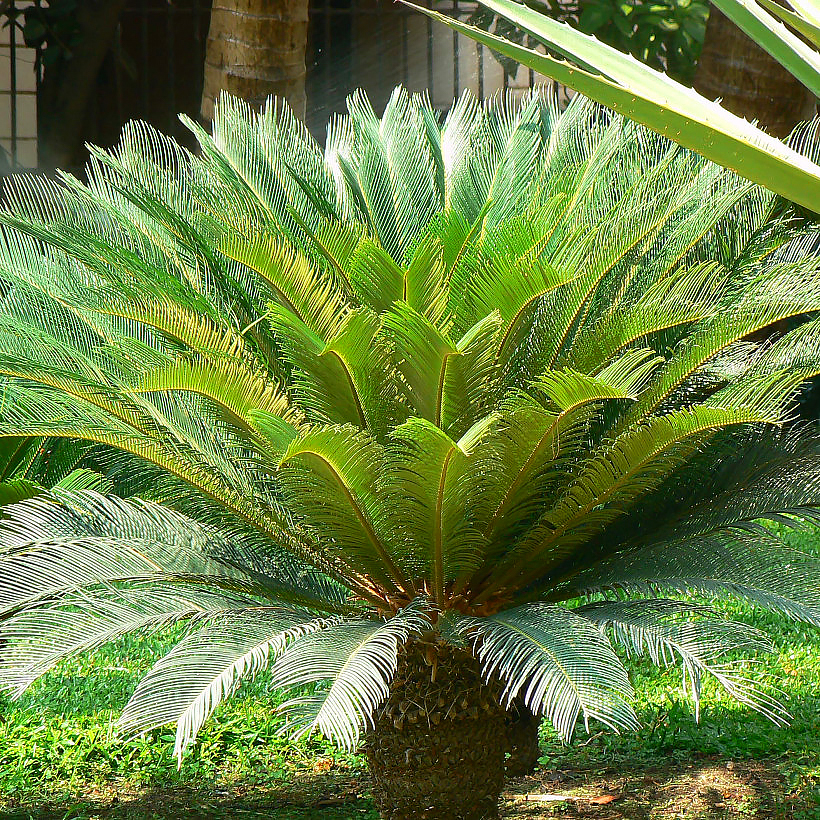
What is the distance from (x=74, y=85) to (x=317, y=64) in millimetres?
1950

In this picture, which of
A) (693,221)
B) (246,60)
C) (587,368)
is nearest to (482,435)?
(587,368)

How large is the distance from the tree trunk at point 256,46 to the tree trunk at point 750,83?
2.18 metres

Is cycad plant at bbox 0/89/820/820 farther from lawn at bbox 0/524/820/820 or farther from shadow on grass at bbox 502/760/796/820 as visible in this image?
lawn at bbox 0/524/820/820

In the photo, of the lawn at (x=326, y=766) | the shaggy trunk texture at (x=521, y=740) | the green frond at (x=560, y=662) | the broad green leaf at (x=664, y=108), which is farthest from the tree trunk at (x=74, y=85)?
the broad green leaf at (x=664, y=108)

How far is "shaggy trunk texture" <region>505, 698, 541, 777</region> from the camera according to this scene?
331cm

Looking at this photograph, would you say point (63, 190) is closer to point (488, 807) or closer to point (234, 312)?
point (234, 312)

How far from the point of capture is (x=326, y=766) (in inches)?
151

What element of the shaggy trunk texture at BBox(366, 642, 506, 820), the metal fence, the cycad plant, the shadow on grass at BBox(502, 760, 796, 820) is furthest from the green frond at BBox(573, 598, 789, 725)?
the metal fence

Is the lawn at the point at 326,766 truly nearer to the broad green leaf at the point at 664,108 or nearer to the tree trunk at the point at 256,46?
the broad green leaf at the point at 664,108

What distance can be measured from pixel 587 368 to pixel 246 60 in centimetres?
325

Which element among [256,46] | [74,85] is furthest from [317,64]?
[256,46]

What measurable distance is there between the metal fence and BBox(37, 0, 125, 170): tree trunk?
16 centimetres

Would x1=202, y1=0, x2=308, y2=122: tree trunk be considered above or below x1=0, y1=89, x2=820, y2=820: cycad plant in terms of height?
above

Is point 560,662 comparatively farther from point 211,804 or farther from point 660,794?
point 211,804
